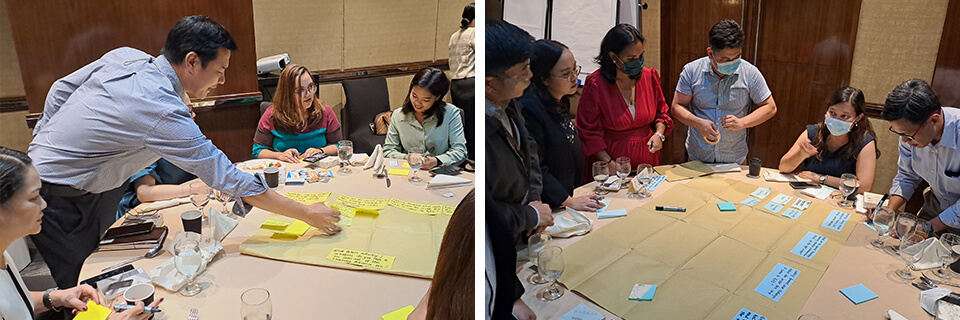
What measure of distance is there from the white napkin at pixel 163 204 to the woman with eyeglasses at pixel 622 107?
1472 millimetres

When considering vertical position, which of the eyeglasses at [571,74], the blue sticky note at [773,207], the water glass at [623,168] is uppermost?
the eyeglasses at [571,74]

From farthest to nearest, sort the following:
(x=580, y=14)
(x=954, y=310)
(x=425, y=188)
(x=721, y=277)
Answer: (x=425, y=188)
(x=721, y=277)
(x=580, y=14)
(x=954, y=310)

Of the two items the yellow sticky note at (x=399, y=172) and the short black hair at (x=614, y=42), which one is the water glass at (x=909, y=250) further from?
the yellow sticky note at (x=399, y=172)

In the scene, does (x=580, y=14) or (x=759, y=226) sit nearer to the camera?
(x=580, y=14)

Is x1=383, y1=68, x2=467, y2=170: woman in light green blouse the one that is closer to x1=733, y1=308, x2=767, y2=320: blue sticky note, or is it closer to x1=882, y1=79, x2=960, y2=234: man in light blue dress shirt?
x1=733, y1=308, x2=767, y2=320: blue sticky note

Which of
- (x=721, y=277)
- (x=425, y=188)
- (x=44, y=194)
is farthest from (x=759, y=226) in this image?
(x=44, y=194)

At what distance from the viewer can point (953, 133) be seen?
1.19 metres

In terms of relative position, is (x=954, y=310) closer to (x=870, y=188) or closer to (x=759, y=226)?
(x=870, y=188)

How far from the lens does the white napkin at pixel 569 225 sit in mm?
1472

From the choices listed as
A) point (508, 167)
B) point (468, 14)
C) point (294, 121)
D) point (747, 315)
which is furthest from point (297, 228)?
point (747, 315)

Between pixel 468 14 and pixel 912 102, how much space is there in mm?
1108

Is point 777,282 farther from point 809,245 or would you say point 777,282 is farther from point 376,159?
point 376,159

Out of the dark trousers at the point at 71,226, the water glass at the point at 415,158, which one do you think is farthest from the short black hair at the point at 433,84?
the dark trousers at the point at 71,226

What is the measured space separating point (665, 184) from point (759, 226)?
0.96 ft
